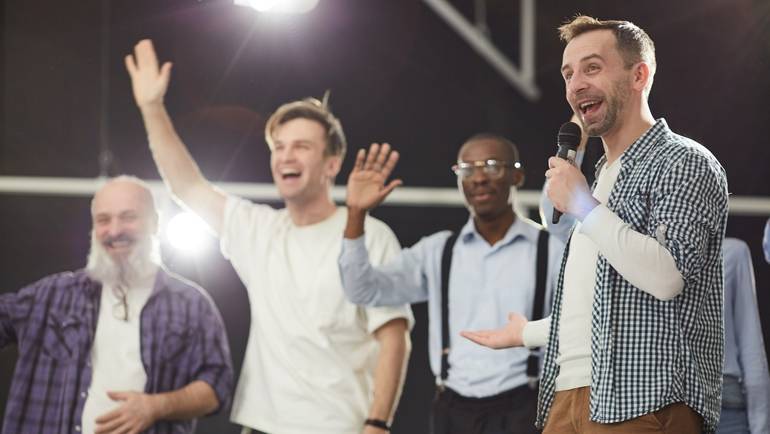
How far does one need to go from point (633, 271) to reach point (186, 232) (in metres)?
2.94

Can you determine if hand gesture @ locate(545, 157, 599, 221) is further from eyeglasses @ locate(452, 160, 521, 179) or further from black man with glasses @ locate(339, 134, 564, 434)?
eyeglasses @ locate(452, 160, 521, 179)

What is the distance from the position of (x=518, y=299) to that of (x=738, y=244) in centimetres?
65

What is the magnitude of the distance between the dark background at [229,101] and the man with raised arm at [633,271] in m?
2.52

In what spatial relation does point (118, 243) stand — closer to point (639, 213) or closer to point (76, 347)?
point (76, 347)

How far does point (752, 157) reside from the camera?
4.21m

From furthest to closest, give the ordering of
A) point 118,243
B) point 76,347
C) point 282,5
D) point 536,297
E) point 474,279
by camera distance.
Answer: point 282,5 → point 118,243 → point 76,347 → point 474,279 → point 536,297

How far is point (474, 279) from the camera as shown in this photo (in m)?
3.37

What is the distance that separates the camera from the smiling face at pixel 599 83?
218 cm

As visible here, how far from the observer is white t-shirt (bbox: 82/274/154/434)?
3.56m

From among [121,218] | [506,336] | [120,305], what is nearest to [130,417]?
[120,305]

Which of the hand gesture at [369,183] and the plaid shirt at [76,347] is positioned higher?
the hand gesture at [369,183]

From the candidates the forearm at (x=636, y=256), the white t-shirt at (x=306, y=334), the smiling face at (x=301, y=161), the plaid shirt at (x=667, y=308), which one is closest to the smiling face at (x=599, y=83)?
the plaid shirt at (x=667, y=308)

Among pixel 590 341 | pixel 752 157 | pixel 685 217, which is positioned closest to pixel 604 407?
pixel 590 341

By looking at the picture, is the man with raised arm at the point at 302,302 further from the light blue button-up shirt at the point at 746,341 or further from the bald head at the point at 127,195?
the light blue button-up shirt at the point at 746,341
